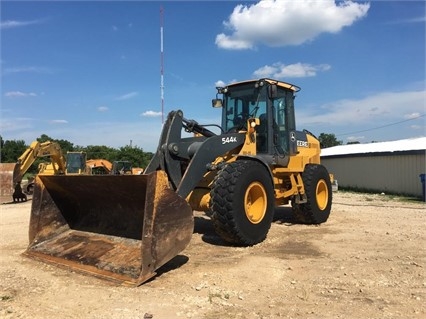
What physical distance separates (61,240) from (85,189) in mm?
837

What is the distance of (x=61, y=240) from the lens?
254 inches

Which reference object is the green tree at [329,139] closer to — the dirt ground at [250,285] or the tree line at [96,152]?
the tree line at [96,152]

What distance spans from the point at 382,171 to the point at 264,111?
15064 millimetres

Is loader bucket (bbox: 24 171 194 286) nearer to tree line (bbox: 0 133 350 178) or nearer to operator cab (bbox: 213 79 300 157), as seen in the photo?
operator cab (bbox: 213 79 300 157)

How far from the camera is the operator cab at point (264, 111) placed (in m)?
8.41

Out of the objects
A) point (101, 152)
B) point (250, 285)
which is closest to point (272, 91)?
point (250, 285)

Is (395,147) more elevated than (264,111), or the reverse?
(395,147)

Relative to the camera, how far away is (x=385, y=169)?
21.2 metres

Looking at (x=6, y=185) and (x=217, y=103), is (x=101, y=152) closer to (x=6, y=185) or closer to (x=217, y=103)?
(x=6, y=185)

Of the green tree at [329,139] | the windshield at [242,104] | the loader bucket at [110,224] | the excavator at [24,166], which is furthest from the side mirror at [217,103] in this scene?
the green tree at [329,139]

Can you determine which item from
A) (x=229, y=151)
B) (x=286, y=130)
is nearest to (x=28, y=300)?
(x=229, y=151)

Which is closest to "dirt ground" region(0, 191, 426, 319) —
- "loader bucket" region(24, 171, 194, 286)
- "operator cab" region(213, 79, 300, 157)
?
"loader bucket" region(24, 171, 194, 286)

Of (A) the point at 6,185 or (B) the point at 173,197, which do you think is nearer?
(B) the point at 173,197

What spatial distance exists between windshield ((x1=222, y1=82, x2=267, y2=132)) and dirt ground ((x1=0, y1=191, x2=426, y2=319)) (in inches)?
97.1
